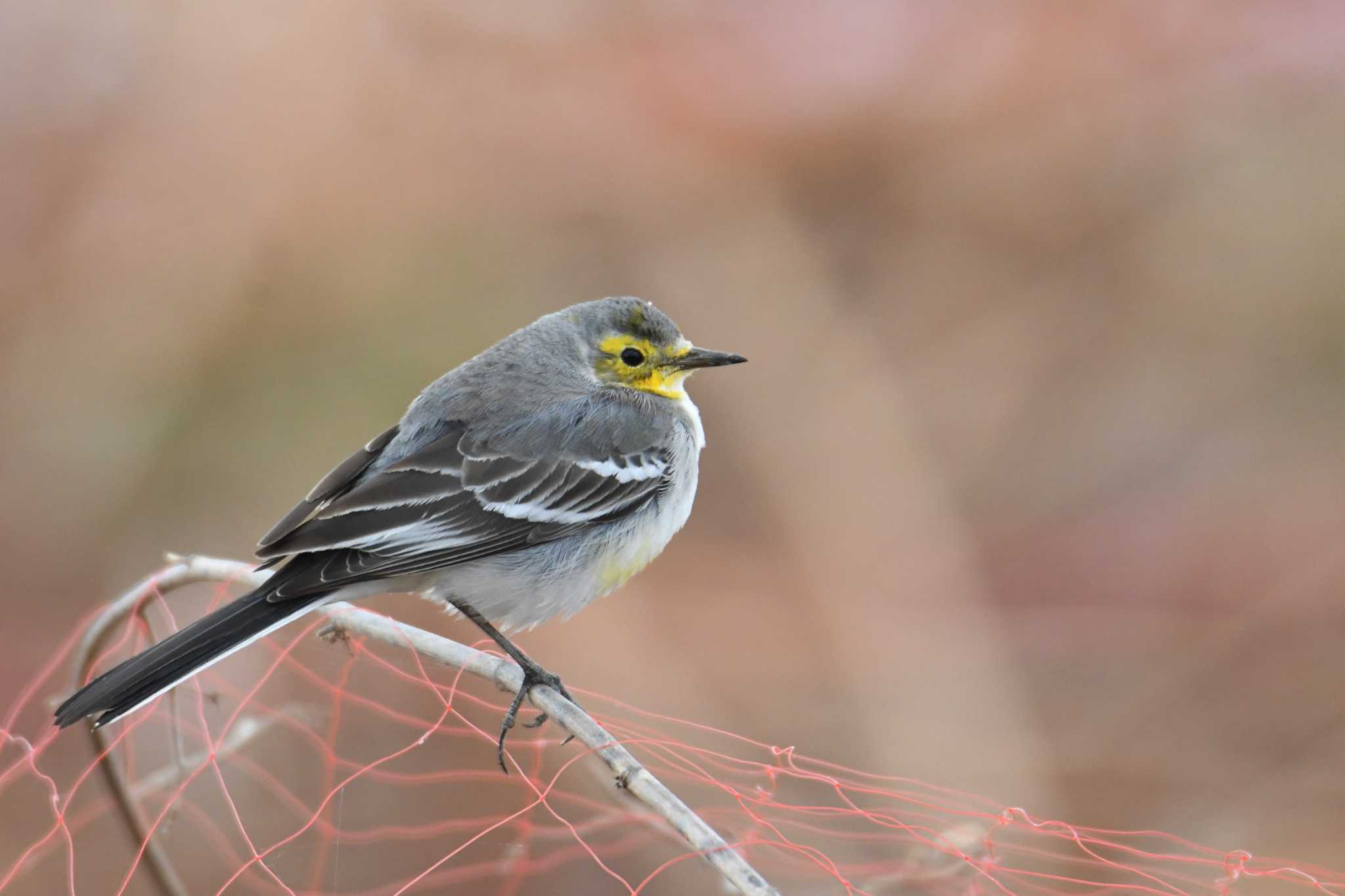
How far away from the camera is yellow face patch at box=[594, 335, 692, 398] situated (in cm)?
425

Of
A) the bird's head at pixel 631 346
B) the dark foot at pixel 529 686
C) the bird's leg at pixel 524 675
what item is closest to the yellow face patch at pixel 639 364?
the bird's head at pixel 631 346

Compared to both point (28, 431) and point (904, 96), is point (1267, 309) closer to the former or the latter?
point (904, 96)

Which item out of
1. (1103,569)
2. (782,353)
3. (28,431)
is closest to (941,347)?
(782,353)

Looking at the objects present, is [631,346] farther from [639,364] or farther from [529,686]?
[529,686]

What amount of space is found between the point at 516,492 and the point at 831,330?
3.22 m

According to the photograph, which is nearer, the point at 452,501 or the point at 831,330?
the point at 452,501

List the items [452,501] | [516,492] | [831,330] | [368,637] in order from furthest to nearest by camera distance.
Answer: [831,330]
[516,492]
[452,501]
[368,637]

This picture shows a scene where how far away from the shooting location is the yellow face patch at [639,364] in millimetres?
4246

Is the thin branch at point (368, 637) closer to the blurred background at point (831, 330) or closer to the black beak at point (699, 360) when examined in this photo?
the black beak at point (699, 360)

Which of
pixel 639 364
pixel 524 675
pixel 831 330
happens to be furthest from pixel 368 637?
pixel 831 330

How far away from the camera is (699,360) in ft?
13.8

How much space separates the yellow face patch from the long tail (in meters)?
1.43

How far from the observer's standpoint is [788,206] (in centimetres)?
680

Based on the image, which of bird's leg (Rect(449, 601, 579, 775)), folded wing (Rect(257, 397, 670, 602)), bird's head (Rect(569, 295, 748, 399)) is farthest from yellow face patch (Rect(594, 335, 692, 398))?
bird's leg (Rect(449, 601, 579, 775))
